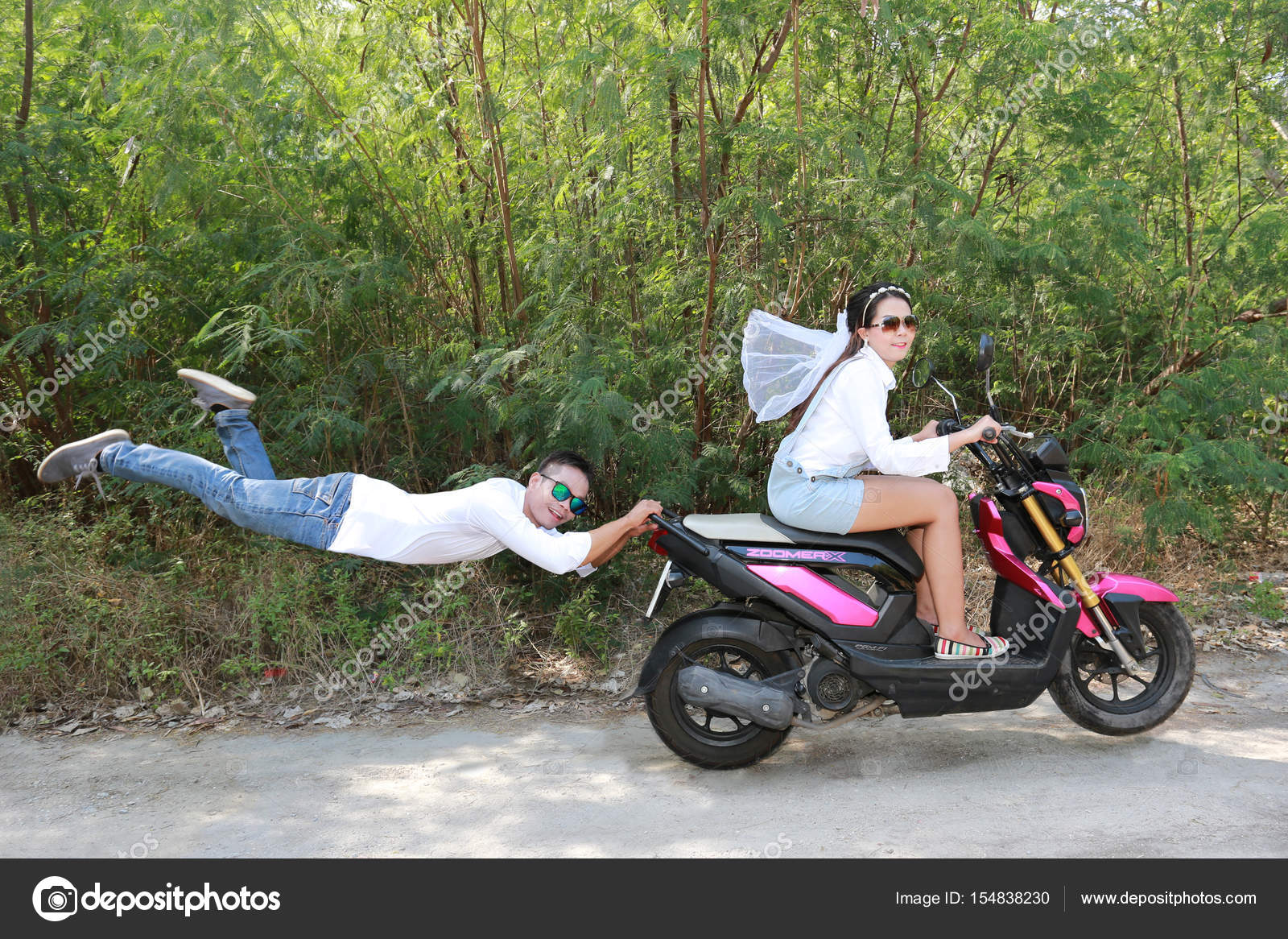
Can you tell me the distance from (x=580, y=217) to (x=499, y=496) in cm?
236

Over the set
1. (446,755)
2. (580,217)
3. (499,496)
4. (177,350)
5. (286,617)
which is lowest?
(446,755)

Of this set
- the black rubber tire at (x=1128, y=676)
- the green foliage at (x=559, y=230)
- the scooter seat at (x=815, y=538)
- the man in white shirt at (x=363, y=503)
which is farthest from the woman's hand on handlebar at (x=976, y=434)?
the green foliage at (x=559, y=230)

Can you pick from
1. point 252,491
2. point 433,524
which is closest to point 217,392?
point 252,491

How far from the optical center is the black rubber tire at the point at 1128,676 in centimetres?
412

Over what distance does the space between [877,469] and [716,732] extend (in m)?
1.20

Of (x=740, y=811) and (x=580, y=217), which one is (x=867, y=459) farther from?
(x=580, y=217)

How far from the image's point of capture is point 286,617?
5301mm

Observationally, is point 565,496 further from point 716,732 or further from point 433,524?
point 716,732

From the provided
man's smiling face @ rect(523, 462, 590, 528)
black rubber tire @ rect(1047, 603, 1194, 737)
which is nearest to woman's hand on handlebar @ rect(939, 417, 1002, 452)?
black rubber tire @ rect(1047, 603, 1194, 737)

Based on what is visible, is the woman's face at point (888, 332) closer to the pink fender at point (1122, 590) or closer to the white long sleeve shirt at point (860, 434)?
the white long sleeve shirt at point (860, 434)

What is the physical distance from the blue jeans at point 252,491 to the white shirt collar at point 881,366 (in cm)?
215
